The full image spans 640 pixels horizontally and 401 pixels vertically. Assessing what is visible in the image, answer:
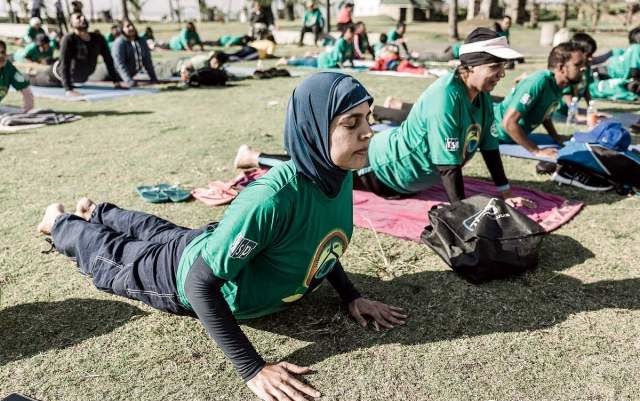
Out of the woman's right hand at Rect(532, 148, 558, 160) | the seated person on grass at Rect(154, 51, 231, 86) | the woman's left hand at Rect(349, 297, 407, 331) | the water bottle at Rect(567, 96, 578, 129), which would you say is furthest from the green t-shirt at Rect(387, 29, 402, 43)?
the woman's left hand at Rect(349, 297, 407, 331)

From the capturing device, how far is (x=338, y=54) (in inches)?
621

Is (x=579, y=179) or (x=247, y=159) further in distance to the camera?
(x=247, y=159)

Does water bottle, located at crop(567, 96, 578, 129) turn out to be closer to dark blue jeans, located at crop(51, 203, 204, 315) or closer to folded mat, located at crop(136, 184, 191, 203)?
folded mat, located at crop(136, 184, 191, 203)

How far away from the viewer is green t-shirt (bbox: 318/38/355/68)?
15586 millimetres

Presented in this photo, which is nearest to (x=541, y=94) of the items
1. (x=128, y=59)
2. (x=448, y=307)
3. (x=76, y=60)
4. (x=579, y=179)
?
(x=579, y=179)

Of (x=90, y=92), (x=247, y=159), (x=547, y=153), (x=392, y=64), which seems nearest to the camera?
(x=247, y=159)

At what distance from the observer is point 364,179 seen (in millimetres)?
5172

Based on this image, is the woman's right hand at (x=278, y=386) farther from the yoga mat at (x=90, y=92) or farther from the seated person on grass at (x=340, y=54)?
the seated person on grass at (x=340, y=54)

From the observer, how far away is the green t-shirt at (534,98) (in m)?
6.03

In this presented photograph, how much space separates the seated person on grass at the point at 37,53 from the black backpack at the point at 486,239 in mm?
15110

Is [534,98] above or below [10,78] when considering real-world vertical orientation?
below

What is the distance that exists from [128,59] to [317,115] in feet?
39.1

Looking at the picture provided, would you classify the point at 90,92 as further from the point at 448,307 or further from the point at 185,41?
the point at 185,41

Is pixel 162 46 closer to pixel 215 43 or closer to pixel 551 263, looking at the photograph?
pixel 215 43
